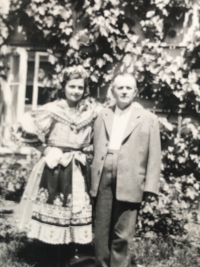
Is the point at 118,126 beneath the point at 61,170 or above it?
above

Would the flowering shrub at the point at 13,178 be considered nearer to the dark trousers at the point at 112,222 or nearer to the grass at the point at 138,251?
the grass at the point at 138,251

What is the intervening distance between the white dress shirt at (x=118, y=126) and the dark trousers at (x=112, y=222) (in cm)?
9

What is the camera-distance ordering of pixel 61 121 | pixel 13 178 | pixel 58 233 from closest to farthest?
pixel 58 233 → pixel 61 121 → pixel 13 178

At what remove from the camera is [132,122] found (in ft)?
10.5

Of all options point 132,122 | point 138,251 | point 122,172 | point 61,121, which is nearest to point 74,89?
point 61,121

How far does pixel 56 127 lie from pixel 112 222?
93cm

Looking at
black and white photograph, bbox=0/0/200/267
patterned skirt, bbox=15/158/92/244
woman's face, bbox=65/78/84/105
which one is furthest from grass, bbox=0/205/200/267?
woman's face, bbox=65/78/84/105

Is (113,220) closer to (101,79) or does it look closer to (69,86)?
(69,86)

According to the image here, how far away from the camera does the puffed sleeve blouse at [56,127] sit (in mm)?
3344

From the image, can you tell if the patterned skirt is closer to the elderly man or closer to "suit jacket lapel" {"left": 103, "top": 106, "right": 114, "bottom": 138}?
the elderly man

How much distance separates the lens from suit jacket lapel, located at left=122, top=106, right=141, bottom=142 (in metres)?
3.18

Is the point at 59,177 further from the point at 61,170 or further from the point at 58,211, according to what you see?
the point at 58,211

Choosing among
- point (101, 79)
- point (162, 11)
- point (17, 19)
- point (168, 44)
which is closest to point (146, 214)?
point (101, 79)

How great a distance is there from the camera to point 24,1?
18.0ft
